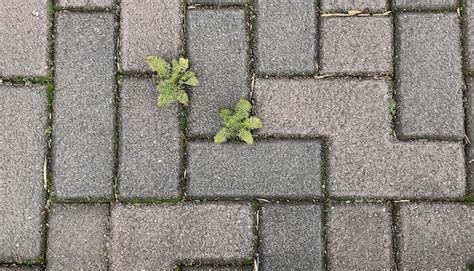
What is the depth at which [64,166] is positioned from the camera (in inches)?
104

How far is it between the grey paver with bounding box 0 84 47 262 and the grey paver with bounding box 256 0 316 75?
1.00 metres

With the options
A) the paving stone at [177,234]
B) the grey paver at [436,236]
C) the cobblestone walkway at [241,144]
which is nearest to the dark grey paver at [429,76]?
the cobblestone walkway at [241,144]

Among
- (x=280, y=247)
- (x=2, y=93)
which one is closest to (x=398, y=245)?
(x=280, y=247)

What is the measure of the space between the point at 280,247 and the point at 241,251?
0.56 feet

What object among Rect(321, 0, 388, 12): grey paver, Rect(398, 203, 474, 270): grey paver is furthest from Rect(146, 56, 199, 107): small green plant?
Rect(398, 203, 474, 270): grey paver

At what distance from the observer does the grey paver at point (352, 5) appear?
272 centimetres

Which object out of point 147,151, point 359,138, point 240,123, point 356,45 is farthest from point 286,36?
point 147,151

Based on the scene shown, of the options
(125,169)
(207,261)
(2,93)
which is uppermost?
(2,93)

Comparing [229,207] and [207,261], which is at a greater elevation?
[229,207]

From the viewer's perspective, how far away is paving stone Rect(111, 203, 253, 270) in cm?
262

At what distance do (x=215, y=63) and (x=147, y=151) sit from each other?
49 cm

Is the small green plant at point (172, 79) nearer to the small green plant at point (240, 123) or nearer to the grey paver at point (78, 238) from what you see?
the small green plant at point (240, 123)

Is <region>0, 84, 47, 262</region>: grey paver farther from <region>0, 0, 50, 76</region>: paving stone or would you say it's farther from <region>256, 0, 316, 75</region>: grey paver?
<region>256, 0, 316, 75</region>: grey paver

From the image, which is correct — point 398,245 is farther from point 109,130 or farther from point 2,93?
point 2,93
